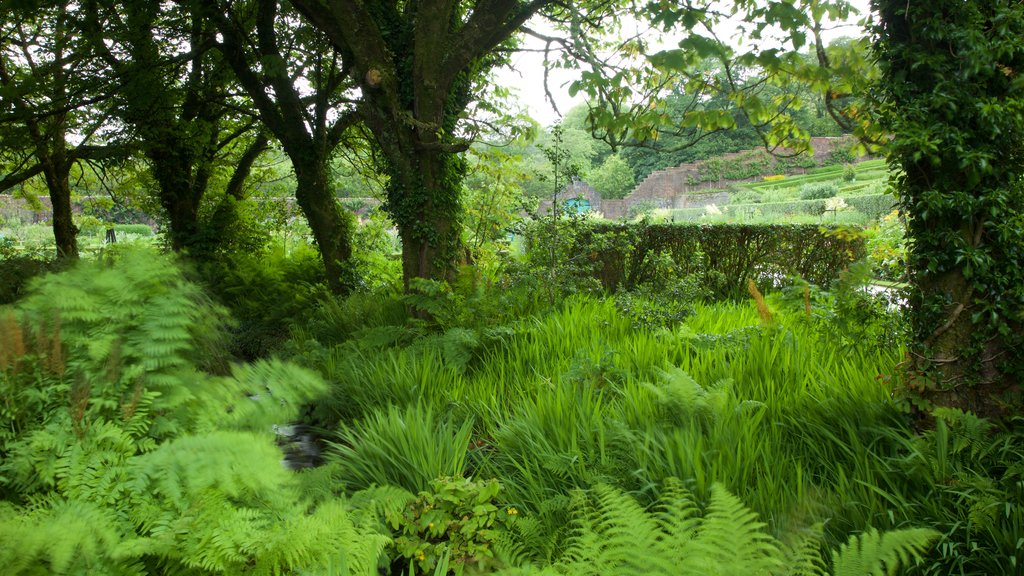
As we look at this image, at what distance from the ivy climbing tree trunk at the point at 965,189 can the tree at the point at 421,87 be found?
3556 mm

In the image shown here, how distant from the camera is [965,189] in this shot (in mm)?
2770

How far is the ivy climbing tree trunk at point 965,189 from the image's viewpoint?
2.69 m

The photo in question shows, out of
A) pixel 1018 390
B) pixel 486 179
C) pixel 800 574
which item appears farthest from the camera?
pixel 486 179

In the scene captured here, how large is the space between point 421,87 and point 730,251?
4.82 m

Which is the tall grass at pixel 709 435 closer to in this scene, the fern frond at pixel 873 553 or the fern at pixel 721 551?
the fern at pixel 721 551

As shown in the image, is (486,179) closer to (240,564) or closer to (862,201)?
(240,564)

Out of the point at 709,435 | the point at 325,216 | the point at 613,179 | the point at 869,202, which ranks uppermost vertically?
the point at 613,179

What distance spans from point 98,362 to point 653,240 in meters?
7.27

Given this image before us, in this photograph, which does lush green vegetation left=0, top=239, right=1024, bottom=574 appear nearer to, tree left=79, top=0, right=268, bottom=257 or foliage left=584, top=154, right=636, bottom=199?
tree left=79, top=0, right=268, bottom=257

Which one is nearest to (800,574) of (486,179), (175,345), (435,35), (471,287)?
(175,345)

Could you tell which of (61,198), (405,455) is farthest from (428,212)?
(61,198)

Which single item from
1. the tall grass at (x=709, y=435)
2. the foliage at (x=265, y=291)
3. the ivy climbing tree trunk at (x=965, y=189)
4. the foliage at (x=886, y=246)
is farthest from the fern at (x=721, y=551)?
the foliage at (x=265, y=291)

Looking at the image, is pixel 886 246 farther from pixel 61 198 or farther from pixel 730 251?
pixel 61 198

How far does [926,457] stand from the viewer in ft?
8.39
